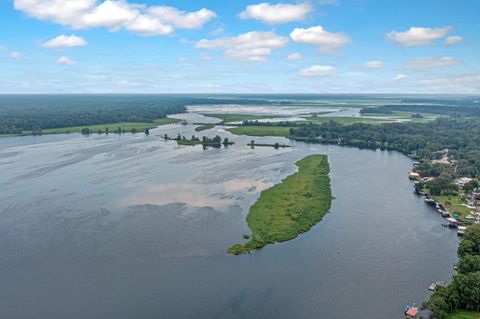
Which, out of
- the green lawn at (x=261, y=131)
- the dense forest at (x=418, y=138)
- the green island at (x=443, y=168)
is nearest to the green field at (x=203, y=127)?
the green lawn at (x=261, y=131)

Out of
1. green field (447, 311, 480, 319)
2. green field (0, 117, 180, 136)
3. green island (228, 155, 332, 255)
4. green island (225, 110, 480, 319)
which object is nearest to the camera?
green field (447, 311, 480, 319)

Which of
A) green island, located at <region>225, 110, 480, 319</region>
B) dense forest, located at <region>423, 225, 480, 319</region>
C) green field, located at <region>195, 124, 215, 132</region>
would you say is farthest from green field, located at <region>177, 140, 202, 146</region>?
dense forest, located at <region>423, 225, 480, 319</region>

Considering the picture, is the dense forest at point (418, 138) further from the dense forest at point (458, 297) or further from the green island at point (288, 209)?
the dense forest at point (458, 297)

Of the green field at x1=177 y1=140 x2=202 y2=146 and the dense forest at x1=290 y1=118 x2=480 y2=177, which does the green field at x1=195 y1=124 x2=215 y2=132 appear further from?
the dense forest at x1=290 y1=118 x2=480 y2=177

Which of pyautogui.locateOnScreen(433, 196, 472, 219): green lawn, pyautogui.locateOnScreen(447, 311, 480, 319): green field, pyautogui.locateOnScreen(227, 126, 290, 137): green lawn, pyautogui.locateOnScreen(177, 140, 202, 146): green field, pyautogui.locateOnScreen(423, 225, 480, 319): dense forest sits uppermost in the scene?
pyautogui.locateOnScreen(227, 126, 290, 137): green lawn

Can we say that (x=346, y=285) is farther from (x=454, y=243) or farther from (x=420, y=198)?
(x=420, y=198)

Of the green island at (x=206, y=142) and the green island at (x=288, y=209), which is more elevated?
the green island at (x=206, y=142)

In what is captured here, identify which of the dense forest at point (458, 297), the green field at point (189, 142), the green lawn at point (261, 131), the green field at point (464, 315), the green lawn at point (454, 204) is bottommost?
the green field at point (464, 315)

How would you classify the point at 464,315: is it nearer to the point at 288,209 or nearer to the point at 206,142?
the point at 288,209
